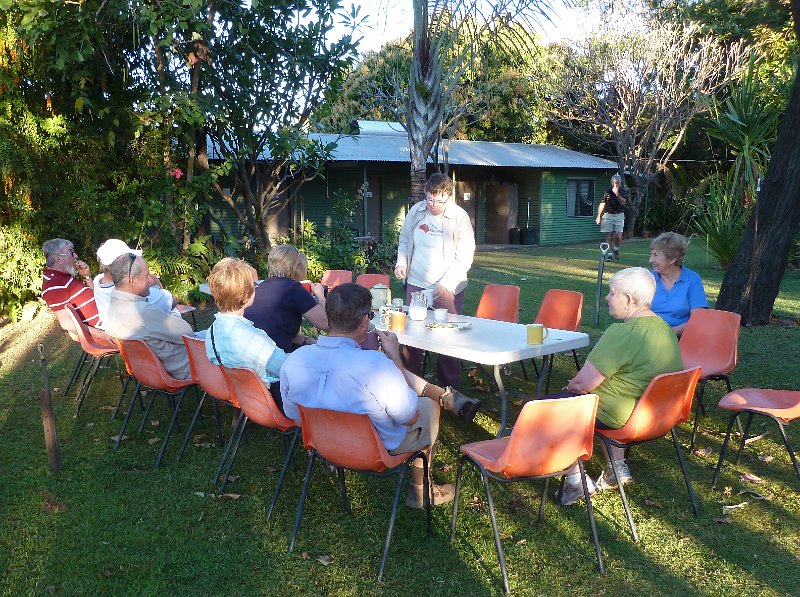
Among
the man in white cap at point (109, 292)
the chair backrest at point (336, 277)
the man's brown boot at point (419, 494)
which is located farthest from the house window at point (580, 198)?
the man's brown boot at point (419, 494)

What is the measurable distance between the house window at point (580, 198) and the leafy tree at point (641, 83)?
1271 mm

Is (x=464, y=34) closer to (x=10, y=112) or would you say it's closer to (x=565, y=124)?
(x=10, y=112)

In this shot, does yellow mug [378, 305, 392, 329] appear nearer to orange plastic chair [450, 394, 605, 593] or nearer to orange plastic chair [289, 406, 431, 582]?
orange plastic chair [289, 406, 431, 582]

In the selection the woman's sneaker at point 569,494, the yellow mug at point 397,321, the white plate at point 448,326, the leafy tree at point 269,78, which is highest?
the leafy tree at point 269,78

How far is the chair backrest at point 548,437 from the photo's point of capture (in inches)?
113

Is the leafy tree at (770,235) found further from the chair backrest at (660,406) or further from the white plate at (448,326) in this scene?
the chair backrest at (660,406)

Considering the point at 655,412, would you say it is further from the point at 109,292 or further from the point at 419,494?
the point at 109,292

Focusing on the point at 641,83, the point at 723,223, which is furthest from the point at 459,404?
the point at 641,83

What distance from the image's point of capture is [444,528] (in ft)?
11.6

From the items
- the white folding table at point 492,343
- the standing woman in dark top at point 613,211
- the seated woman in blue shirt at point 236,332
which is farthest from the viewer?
the standing woman in dark top at point 613,211

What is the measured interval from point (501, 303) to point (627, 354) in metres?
2.59

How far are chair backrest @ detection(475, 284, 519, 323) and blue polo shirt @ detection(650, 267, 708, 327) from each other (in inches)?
47.4

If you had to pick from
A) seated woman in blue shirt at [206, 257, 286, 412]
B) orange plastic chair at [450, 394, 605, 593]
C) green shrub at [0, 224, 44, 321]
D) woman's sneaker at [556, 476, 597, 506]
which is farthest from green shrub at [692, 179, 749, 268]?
green shrub at [0, 224, 44, 321]

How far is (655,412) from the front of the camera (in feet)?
11.3
